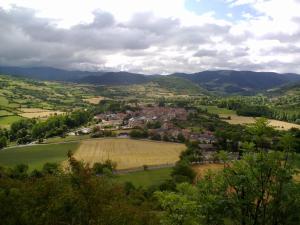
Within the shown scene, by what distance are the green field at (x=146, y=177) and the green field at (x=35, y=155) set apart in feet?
77.0

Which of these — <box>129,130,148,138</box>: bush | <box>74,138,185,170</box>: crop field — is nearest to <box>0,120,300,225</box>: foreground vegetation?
<box>74,138,185,170</box>: crop field

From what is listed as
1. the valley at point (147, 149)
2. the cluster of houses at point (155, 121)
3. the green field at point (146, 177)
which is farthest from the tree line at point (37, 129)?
the green field at point (146, 177)

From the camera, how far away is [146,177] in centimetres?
7831

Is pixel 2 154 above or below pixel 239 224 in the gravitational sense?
below

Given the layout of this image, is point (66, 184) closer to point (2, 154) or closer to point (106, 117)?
point (2, 154)

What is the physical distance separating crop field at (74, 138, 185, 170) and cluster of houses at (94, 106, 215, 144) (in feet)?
41.3

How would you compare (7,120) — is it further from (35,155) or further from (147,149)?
(147,149)

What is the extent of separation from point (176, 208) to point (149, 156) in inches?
3183

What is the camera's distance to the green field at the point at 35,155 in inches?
3693

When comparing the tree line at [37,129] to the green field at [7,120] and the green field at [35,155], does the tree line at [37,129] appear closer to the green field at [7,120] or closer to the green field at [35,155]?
the green field at [7,120]

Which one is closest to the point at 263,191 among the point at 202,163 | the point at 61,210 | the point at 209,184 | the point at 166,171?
the point at 209,184

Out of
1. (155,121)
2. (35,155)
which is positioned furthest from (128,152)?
(155,121)

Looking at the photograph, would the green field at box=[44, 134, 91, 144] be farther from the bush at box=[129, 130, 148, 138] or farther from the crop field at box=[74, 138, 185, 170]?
the bush at box=[129, 130, 148, 138]

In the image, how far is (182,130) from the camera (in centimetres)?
14100
